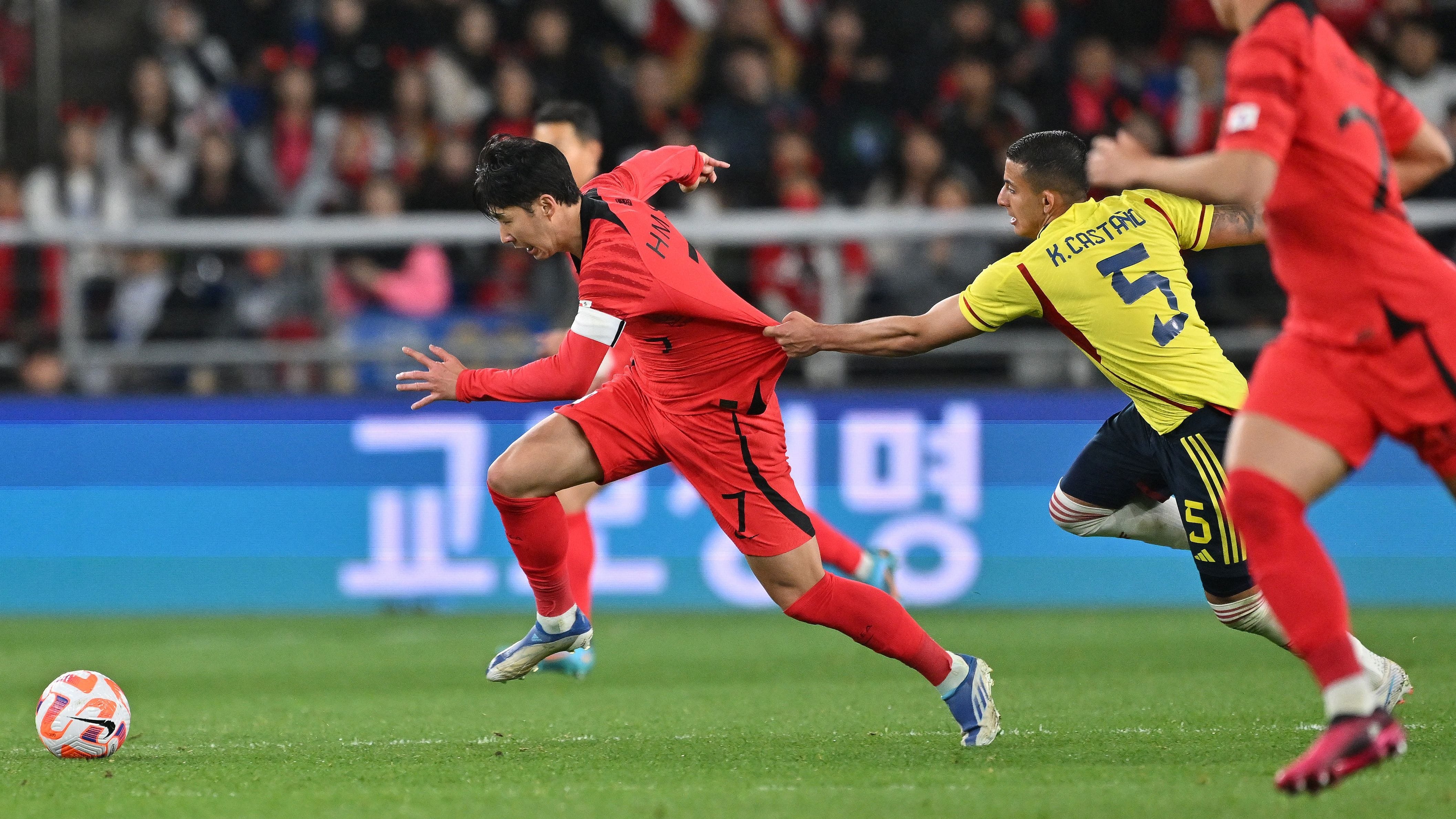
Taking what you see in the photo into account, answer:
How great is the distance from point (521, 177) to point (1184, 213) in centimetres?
232

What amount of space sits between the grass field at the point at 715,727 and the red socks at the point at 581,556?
1.44 feet

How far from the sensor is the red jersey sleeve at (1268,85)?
4.11 metres

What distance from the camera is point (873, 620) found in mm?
5641

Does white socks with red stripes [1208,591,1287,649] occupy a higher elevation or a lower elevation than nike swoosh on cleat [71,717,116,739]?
higher

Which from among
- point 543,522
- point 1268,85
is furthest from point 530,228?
point 1268,85

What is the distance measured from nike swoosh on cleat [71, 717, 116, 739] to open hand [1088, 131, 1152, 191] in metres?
3.76

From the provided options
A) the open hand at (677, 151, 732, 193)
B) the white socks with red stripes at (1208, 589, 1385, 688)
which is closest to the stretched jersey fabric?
the open hand at (677, 151, 732, 193)

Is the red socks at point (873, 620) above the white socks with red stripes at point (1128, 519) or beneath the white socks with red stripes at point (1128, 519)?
beneath

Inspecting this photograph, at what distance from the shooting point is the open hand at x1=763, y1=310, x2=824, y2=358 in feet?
18.1

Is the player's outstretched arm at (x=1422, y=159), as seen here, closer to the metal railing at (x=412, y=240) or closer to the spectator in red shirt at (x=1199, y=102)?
the metal railing at (x=412, y=240)

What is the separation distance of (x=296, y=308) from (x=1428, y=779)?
9.10 m

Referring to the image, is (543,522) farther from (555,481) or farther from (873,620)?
(873,620)

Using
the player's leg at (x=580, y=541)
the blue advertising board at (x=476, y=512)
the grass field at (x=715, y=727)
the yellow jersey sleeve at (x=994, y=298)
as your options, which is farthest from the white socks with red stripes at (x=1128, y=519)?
the blue advertising board at (x=476, y=512)

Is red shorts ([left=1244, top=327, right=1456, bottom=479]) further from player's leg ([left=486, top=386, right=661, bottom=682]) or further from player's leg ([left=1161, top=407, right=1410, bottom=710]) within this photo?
player's leg ([left=486, top=386, right=661, bottom=682])
